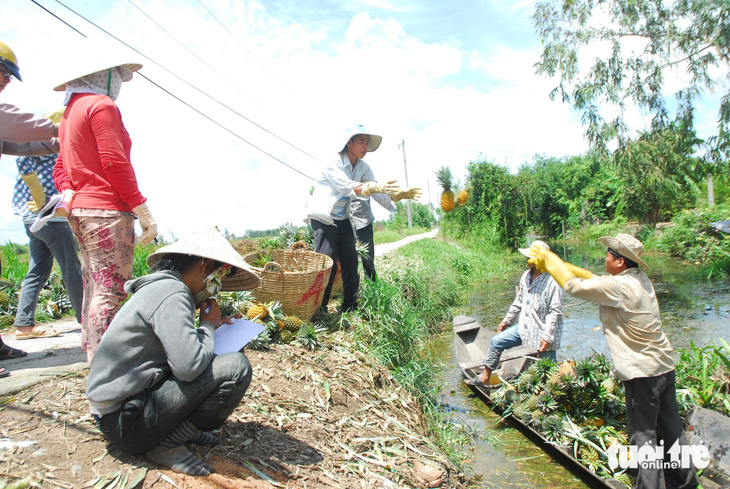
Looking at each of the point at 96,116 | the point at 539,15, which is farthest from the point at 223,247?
the point at 539,15

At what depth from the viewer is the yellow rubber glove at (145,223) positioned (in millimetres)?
3240

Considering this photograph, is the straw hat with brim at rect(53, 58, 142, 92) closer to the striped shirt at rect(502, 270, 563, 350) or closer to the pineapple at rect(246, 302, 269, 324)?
the pineapple at rect(246, 302, 269, 324)

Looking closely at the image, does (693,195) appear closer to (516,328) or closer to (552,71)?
(552,71)

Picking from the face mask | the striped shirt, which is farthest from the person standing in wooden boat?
the face mask

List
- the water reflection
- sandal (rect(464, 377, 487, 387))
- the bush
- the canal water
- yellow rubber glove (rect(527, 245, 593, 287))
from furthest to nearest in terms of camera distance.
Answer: the bush < the water reflection < sandal (rect(464, 377, 487, 387)) < the canal water < yellow rubber glove (rect(527, 245, 593, 287))

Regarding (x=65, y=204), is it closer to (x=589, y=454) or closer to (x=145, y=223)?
(x=145, y=223)

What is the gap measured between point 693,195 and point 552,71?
1197 cm

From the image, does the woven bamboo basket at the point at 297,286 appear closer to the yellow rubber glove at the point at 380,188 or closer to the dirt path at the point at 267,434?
the dirt path at the point at 267,434

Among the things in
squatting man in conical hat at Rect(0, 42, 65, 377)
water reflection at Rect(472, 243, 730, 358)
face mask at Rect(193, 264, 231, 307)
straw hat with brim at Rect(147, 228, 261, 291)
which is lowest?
water reflection at Rect(472, 243, 730, 358)

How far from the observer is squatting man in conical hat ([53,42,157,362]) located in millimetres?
3029

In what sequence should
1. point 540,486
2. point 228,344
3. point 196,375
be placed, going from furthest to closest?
point 540,486, point 228,344, point 196,375

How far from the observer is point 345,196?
5.10m

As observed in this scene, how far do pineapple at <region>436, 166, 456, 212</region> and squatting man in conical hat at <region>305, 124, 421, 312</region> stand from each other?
0.50 m

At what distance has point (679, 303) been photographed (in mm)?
11336
